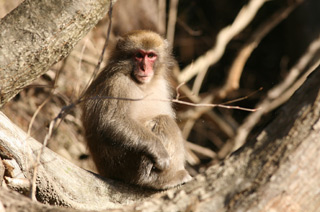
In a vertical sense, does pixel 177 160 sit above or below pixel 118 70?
below

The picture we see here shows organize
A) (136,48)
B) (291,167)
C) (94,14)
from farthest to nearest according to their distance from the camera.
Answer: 1. (136,48)
2. (94,14)
3. (291,167)

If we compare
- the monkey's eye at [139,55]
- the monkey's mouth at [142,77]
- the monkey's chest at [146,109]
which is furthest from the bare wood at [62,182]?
the monkey's eye at [139,55]

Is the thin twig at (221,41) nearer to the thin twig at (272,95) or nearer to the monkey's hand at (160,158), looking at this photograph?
the thin twig at (272,95)

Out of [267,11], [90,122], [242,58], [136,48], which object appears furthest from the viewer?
[267,11]

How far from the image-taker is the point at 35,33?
4555mm

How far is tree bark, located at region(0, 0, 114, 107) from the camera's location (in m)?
4.55

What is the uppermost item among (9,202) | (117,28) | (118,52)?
(117,28)

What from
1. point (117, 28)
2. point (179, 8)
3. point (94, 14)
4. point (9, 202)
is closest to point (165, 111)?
point (94, 14)

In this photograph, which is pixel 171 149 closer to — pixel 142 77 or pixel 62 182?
pixel 142 77

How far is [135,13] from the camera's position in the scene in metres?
11.1

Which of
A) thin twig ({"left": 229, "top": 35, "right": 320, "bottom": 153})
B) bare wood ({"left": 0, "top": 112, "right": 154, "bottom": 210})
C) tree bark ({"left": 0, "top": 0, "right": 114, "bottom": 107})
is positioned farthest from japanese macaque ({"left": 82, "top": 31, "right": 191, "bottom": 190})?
thin twig ({"left": 229, "top": 35, "right": 320, "bottom": 153})

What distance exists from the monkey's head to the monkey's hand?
109 cm

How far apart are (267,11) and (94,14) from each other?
9441 mm

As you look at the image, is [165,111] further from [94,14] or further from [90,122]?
[94,14]
